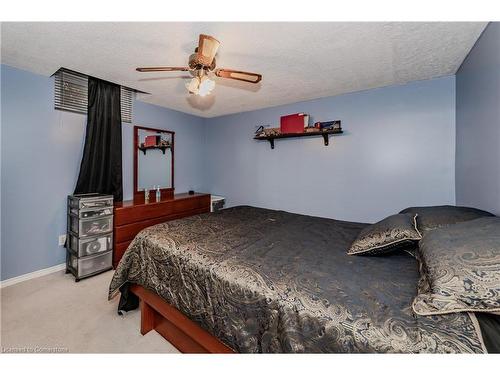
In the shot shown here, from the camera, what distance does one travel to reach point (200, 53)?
149cm

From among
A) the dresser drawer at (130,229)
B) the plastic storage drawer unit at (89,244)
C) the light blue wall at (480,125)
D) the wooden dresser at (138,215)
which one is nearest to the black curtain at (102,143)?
the wooden dresser at (138,215)

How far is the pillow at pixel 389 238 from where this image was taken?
1.36 meters

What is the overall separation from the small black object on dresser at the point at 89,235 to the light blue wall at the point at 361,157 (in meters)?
2.13

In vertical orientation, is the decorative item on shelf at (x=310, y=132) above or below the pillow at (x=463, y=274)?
above

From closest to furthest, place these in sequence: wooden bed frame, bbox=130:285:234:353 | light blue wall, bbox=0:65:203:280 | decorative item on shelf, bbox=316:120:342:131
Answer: wooden bed frame, bbox=130:285:234:353 → light blue wall, bbox=0:65:203:280 → decorative item on shelf, bbox=316:120:342:131

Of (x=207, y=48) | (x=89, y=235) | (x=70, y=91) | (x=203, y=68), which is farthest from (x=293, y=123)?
(x=89, y=235)

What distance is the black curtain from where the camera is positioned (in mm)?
2787

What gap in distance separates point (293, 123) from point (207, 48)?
194 centimetres

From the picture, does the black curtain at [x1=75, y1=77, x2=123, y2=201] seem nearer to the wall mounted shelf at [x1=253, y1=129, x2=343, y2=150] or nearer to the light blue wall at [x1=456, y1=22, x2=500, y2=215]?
the wall mounted shelf at [x1=253, y1=129, x2=343, y2=150]

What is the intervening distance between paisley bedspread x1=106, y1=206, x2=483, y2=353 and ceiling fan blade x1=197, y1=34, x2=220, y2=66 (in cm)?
134

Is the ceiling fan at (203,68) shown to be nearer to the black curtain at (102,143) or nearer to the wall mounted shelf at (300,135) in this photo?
the wall mounted shelf at (300,135)

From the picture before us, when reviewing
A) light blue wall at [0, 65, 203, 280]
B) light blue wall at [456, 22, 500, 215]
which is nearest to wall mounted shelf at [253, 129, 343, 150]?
light blue wall at [456, 22, 500, 215]
